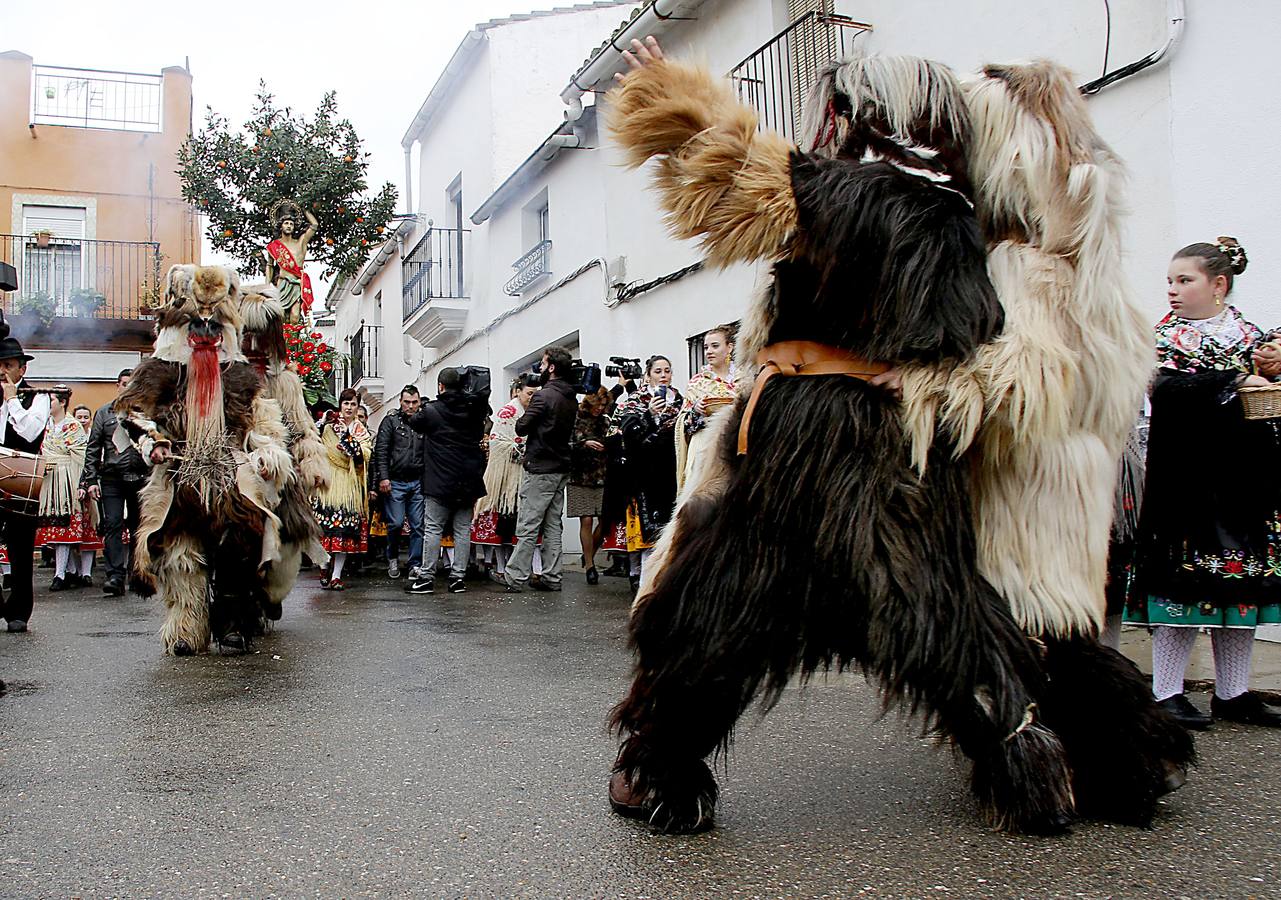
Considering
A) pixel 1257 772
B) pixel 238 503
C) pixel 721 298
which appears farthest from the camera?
pixel 721 298

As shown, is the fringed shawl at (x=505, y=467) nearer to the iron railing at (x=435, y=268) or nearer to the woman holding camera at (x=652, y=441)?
the woman holding camera at (x=652, y=441)

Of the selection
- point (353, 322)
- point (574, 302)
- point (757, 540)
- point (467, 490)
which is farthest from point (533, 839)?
point (353, 322)

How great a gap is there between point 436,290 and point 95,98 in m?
6.76

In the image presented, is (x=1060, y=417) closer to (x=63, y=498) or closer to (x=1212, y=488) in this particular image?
(x=1212, y=488)

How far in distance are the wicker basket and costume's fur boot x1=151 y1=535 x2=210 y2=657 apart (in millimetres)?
4918

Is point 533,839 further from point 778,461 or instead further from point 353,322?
point 353,322

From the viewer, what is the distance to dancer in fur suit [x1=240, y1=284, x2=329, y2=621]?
6445mm

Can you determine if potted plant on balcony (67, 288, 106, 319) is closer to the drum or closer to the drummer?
the drummer

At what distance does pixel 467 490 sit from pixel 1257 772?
7.55 meters

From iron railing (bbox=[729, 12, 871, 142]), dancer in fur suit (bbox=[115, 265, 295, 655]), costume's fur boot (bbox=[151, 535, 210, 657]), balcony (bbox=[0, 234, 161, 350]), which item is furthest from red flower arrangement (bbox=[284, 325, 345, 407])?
balcony (bbox=[0, 234, 161, 350])

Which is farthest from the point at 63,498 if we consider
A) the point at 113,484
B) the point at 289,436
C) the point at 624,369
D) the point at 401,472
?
the point at 289,436

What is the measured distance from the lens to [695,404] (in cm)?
771

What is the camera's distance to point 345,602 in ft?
30.3

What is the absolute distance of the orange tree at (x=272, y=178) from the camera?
16.2 meters
